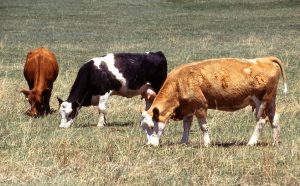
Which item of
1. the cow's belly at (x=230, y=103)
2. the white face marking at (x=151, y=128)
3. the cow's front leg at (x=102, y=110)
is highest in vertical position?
the cow's belly at (x=230, y=103)

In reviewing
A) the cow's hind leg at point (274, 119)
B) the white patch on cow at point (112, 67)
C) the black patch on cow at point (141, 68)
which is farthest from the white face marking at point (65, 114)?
the cow's hind leg at point (274, 119)

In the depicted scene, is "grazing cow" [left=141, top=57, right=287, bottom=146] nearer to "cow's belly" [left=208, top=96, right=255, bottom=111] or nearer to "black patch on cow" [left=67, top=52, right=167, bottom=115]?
"cow's belly" [left=208, top=96, right=255, bottom=111]

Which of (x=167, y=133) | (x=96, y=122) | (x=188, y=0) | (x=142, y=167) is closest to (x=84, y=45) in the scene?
(x=96, y=122)

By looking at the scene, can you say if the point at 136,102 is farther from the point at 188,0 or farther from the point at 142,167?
the point at 188,0

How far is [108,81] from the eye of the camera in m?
14.9

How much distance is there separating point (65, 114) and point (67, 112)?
0.20ft

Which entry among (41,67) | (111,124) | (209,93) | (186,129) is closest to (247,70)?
(209,93)

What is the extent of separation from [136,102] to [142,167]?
8.58 metres

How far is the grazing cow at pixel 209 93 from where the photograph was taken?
1109 cm

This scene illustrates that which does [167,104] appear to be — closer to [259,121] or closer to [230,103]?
[230,103]

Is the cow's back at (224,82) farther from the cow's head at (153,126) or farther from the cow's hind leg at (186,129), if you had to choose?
the cow's head at (153,126)

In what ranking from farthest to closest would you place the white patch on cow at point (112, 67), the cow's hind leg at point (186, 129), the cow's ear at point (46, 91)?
the cow's ear at point (46, 91)
the white patch on cow at point (112, 67)
the cow's hind leg at point (186, 129)

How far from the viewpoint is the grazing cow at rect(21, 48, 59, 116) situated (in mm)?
15914

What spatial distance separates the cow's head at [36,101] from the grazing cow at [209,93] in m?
5.09
